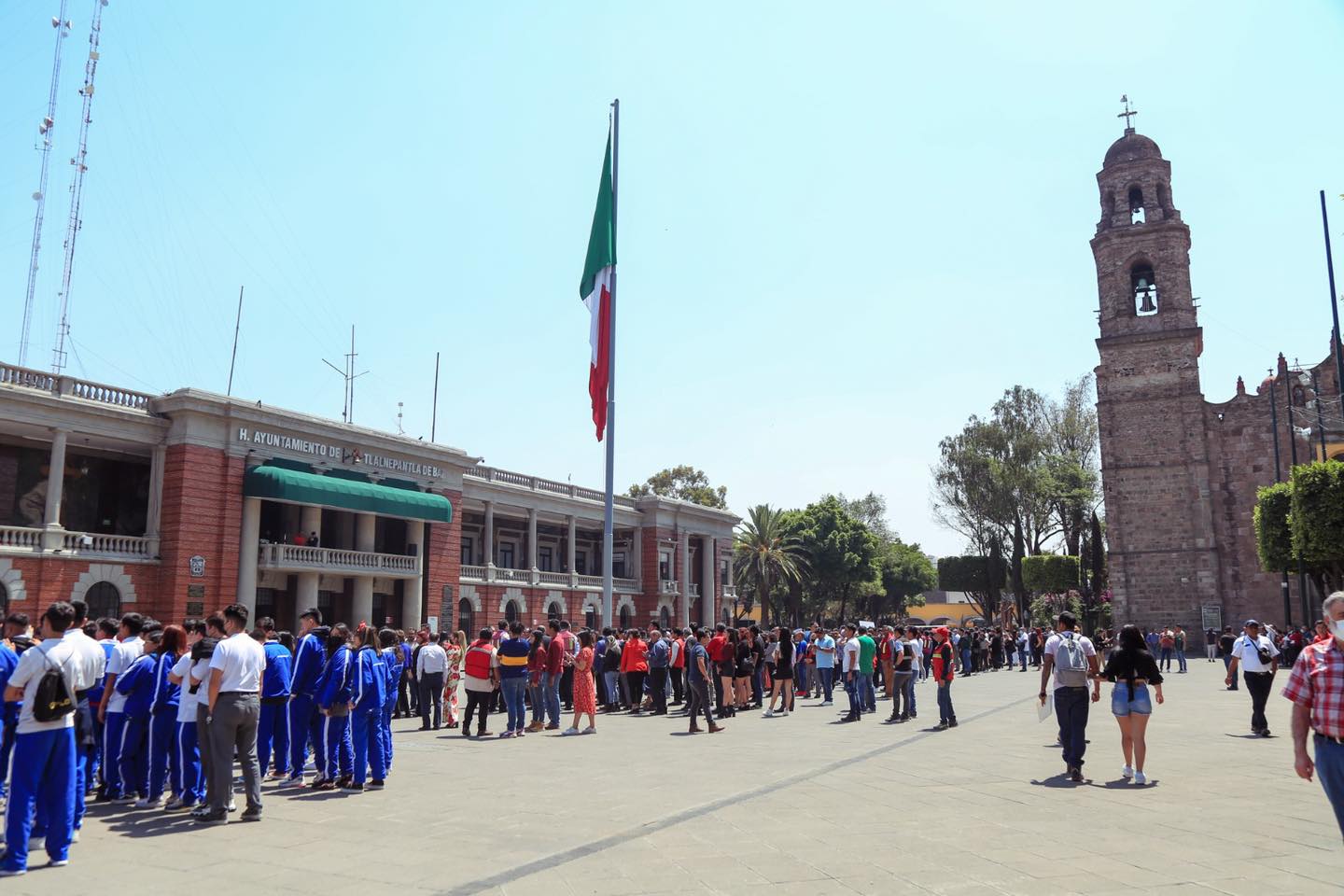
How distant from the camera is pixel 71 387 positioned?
25.6 m

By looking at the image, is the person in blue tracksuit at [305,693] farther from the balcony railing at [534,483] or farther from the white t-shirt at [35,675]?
the balcony railing at [534,483]

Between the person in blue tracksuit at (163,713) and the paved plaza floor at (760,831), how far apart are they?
37 cm

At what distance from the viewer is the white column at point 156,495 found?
26906 mm

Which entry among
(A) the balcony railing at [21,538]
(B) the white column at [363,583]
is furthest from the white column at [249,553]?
(A) the balcony railing at [21,538]

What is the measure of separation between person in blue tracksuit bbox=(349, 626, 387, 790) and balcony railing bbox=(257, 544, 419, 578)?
2080cm

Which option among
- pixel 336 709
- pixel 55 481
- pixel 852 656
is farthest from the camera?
pixel 55 481

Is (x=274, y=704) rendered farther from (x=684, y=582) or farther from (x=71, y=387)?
(x=684, y=582)

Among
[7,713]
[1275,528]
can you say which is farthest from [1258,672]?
[1275,528]

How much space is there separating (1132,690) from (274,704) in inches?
338

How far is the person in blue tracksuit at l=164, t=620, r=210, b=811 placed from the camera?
27.9ft

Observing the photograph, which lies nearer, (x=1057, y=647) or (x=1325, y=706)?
(x=1325, y=706)

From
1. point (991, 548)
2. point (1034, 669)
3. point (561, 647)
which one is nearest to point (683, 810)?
point (561, 647)

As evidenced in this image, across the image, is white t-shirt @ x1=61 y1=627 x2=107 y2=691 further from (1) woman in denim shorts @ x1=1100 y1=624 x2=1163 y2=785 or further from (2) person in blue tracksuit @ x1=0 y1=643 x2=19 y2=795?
(1) woman in denim shorts @ x1=1100 y1=624 x2=1163 y2=785

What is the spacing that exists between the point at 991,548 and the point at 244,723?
52.8 metres
